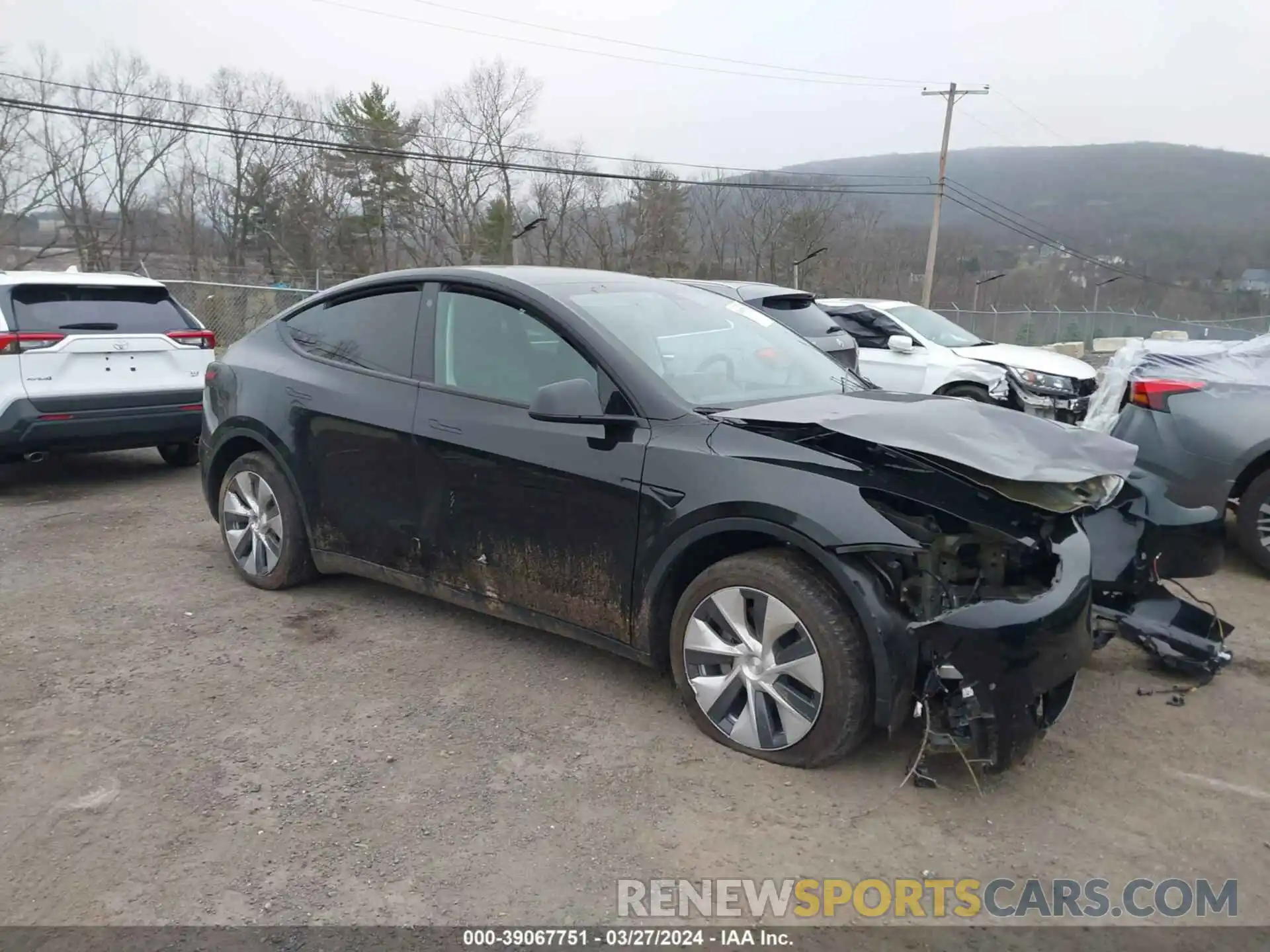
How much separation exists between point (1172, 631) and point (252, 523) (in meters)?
4.37

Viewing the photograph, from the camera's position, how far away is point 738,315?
436 centimetres

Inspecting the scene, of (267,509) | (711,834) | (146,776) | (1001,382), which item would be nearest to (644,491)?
(711,834)

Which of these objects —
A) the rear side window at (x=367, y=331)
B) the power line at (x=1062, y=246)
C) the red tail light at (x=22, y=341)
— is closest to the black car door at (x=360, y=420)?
the rear side window at (x=367, y=331)

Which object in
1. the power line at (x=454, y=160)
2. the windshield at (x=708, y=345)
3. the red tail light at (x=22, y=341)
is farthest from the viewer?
the power line at (x=454, y=160)

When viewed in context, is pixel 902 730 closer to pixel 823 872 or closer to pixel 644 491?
pixel 823 872

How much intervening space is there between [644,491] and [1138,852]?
1900 mm

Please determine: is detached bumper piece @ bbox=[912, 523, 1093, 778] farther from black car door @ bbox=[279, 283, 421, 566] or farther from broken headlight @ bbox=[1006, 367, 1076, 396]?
broken headlight @ bbox=[1006, 367, 1076, 396]

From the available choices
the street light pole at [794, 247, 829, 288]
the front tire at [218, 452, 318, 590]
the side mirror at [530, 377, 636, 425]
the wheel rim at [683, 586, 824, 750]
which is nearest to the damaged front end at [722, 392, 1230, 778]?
the wheel rim at [683, 586, 824, 750]

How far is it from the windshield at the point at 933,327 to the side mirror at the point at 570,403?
8.39 metres

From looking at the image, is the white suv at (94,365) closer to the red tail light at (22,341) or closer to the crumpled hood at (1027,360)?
the red tail light at (22,341)

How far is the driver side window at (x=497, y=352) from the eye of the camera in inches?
146

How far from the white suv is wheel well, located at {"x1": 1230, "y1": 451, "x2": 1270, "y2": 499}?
7323 mm

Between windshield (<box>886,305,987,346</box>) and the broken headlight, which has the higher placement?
windshield (<box>886,305,987,346</box>)

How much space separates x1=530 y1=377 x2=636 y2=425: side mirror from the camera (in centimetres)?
333
